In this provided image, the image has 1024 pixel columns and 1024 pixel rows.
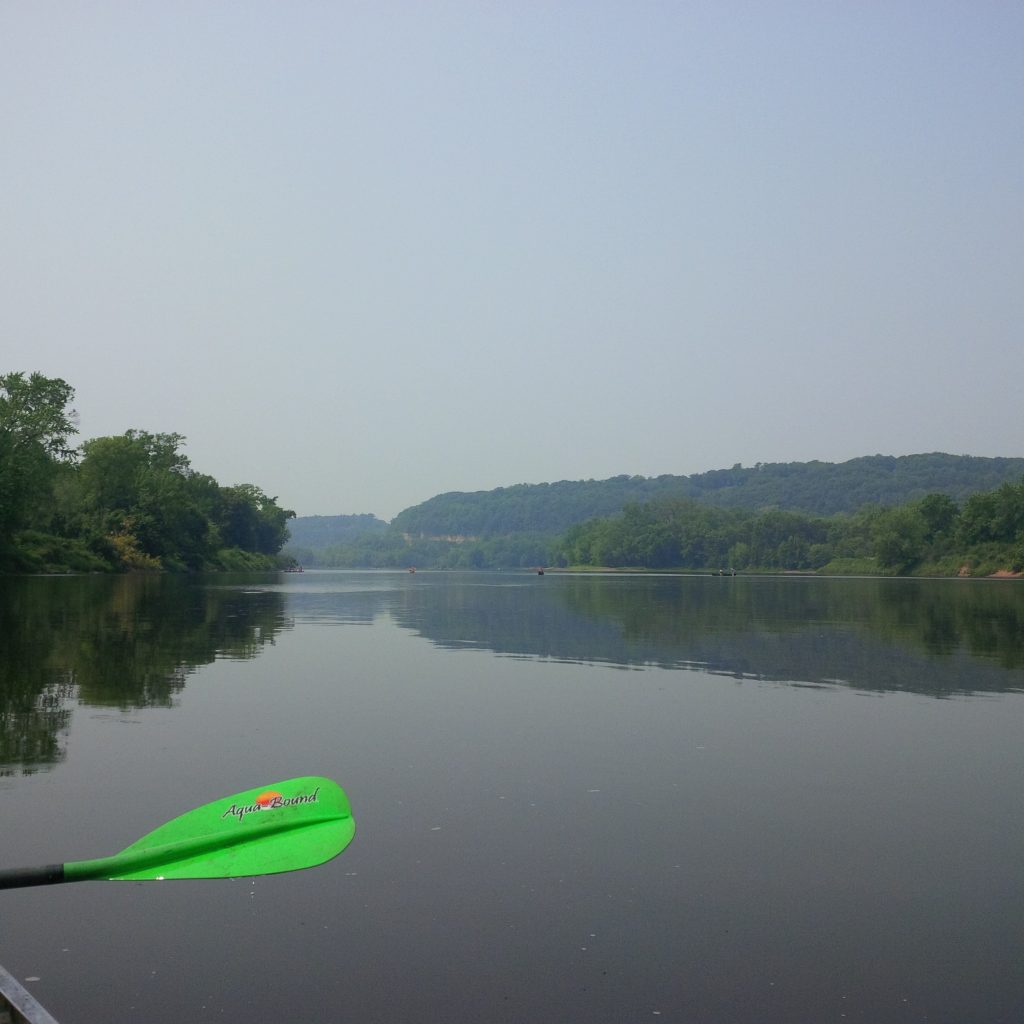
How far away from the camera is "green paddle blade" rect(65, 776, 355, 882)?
22.9 ft

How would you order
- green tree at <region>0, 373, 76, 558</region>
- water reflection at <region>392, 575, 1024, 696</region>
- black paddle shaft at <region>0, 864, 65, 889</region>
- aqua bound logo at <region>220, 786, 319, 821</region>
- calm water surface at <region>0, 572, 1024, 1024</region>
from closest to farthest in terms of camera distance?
calm water surface at <region>0, 572, 1024, 1024</region>, black paddle shaft at <region>0, 864, 65, 889</region>, aqua bound logo at <region>220, 786, 319, 821</region>, water reflection at <region>392, 575, 1024, 696</region>, green tree at <region>0, 373, 76, 558</region>

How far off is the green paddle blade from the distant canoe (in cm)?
247

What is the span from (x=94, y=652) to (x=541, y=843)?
1515cm

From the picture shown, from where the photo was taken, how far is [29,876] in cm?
572

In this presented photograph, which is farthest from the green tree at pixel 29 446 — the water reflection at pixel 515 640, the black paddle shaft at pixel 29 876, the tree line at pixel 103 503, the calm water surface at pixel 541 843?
the black paddle shaft at pixel 29 876

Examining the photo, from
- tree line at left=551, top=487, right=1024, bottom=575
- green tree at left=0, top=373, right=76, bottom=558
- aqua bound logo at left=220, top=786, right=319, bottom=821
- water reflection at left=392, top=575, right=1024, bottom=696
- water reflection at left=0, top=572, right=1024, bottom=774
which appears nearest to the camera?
aqua bound logo at left=220, top=786, right=319, bottom=821

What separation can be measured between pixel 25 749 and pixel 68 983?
6.36 metres

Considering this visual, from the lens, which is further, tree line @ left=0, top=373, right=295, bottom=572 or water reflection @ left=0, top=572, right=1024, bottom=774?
tree line @ left=0, top=373, right=295, bottom=572

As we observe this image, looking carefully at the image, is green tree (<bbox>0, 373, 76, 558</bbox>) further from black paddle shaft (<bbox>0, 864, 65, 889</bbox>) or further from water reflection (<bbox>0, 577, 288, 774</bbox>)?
black paddle shaft (<bbox>0, 864, 65, 889</bbox>)

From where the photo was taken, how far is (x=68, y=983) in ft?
17.6

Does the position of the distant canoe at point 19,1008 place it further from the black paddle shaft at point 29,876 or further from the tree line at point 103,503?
the tree line at point 103,503

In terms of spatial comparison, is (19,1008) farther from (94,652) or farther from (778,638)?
(778,638)

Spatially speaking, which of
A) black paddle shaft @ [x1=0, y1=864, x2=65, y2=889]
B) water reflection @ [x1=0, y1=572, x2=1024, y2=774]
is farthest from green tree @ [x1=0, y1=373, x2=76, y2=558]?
black paddle shaft @ [x1=0, y1=864, x2=65, y2=889]

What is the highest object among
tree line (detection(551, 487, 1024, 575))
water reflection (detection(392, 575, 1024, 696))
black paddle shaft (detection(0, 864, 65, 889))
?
tree line (detection(551, 487, 1024, 575))
